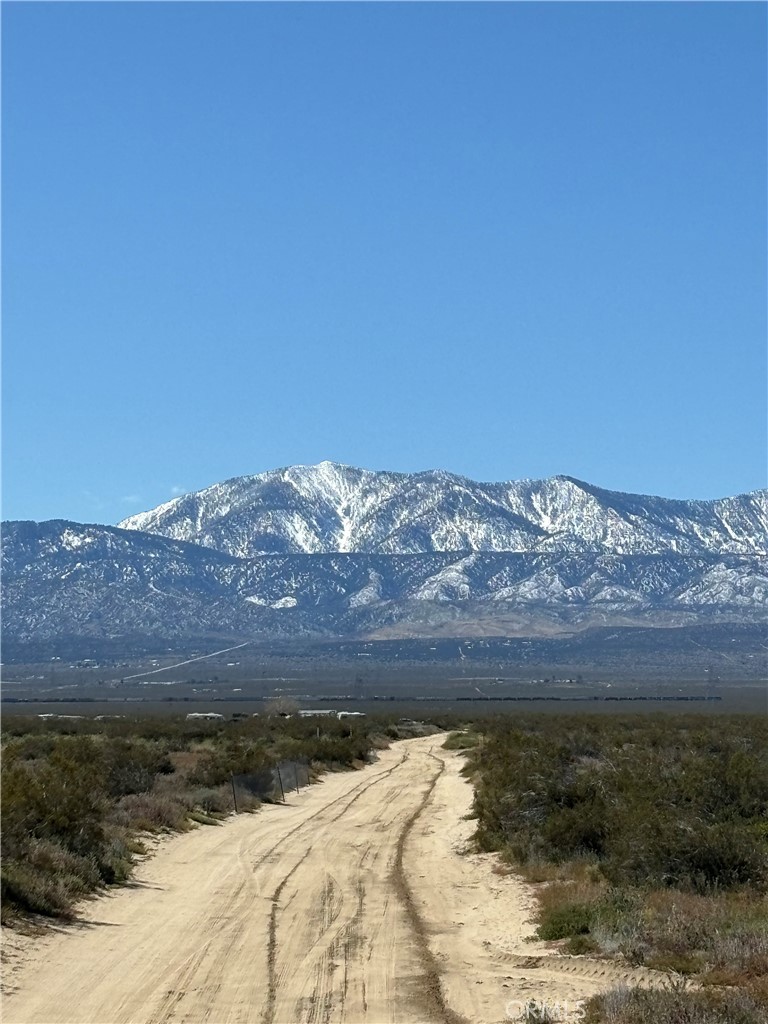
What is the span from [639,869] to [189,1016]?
25.4ft

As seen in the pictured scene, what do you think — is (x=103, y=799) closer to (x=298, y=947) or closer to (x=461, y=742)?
(x=298, y=947)

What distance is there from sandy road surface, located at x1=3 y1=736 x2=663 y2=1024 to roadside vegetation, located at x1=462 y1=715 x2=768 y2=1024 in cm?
62

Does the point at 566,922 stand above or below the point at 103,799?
below

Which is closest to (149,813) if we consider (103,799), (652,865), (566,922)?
(103,799)

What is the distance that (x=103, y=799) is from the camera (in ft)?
74.8

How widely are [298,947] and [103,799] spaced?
970cm

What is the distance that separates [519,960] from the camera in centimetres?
1342

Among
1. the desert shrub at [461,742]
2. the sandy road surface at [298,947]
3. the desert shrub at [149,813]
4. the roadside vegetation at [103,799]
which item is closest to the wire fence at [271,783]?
the roadside vegetation at [103,799]

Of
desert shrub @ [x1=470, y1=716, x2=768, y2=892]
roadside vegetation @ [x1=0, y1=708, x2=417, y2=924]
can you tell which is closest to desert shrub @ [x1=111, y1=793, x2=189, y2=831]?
roadside vegetation @ [x1=0, y1=708, x2=417, y2=924]

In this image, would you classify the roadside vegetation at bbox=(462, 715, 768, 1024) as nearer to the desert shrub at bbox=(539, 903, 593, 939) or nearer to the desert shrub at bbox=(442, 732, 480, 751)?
the desert shrub at bbox=(539, 903, 593, 939)

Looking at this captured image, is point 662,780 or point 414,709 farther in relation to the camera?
point 414,709

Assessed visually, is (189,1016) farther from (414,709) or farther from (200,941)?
(414,709)

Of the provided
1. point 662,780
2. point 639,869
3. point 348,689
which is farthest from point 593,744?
point 348,689

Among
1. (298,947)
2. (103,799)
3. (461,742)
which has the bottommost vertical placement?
(461,742)
